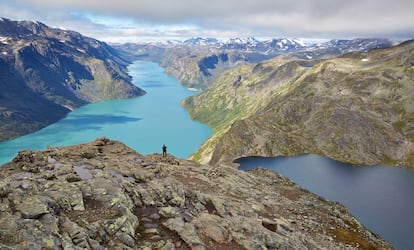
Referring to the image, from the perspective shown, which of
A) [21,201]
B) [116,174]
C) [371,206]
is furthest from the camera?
[371,206]

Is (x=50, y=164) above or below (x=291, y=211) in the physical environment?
above

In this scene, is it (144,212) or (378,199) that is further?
(378,199)

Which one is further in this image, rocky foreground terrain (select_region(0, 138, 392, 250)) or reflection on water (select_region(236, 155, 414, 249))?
reflection on water (select_region(236, 155, 414, 249))

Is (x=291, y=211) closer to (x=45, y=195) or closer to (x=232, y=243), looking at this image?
(x=232, y=243)

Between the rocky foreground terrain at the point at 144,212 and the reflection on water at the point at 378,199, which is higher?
the rocky foreground terrain at the point at 144,212

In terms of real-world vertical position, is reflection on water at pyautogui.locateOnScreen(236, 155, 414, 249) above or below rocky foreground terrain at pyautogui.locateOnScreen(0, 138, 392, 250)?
below

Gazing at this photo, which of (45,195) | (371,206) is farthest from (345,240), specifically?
(371,206)

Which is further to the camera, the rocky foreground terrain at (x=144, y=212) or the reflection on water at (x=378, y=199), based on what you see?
the reflection on water at (x=378, y=199)

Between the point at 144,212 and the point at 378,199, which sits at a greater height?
the point at 144,212
